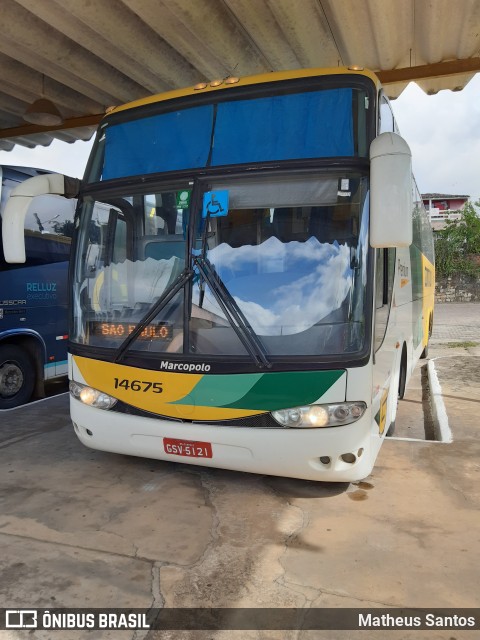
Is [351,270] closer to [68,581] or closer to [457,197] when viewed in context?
[68,581]

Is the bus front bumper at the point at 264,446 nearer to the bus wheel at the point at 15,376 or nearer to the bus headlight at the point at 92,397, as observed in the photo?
the bus headlight at the point at 92,397

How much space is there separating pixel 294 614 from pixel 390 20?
5867mm

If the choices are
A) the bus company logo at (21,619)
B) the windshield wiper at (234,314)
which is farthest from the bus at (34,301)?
the bus company logo at (21,619)

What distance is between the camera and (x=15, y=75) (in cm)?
698

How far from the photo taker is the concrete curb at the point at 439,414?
17.5 ft

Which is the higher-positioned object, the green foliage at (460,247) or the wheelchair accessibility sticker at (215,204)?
the green foliage at (460,247)

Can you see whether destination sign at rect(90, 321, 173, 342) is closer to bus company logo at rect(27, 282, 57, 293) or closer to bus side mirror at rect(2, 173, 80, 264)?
bus side mirror at rect(2, 173, 80, 264)

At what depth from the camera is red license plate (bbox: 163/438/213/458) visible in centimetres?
353

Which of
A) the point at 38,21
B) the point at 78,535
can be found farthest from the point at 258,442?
the point at 38,21

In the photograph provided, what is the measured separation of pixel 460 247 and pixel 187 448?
3022 centimetres

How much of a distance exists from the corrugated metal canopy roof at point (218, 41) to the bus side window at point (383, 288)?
9.96ft

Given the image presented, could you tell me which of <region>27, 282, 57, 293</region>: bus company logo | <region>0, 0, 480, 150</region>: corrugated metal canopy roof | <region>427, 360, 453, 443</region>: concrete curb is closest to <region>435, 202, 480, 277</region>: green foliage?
<region>427, 360, 453, 443</region>: concrete curb

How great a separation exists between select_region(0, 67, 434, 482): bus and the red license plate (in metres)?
0.01

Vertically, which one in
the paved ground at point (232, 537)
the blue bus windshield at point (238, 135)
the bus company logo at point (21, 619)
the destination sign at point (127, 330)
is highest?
the blue bus windshield at point (238, 135)
